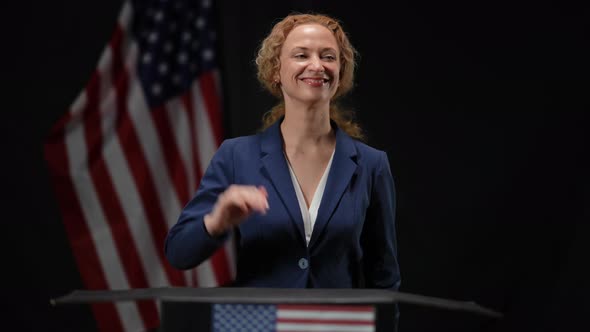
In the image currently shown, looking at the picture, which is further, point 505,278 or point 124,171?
point 124,171

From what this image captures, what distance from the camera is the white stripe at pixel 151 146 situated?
3.48 m

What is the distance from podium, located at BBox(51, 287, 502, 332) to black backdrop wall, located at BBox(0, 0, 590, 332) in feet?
6.72

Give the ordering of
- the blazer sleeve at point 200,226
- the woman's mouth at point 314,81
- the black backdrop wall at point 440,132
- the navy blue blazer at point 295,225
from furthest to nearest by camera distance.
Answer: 1. the black backdrop wall at point 440,132
2. the woman's mouth at point 314,81
3. the navy blue blazer at point 295,225
4. the blazer sleeve at point 200,226

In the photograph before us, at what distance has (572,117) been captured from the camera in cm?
313

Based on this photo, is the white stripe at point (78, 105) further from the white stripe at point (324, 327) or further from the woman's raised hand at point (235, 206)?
the white stripe at point (324, 327)

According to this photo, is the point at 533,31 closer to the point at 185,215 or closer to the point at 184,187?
the point at 184,187

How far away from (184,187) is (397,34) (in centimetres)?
115

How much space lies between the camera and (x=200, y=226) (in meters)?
1.51

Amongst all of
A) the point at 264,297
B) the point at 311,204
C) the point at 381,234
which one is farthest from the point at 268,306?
the point at 381,234

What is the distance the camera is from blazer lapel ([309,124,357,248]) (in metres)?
1.63

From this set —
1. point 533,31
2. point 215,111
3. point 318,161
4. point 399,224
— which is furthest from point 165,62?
point 318,161

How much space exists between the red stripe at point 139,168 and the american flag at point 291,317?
2325 millimetres

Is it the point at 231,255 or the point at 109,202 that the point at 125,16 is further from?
the point at 231,255

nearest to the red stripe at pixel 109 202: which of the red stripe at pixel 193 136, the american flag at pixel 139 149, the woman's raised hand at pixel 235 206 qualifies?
the american flag at pixel 139 149
